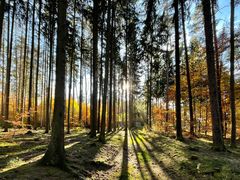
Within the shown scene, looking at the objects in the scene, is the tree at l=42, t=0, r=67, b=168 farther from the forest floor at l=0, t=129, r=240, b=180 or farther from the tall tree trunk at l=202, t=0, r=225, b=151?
the tall tree trunk at l=202, t=0, r=225, b=151

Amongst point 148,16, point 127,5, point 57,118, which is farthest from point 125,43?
point 57,118

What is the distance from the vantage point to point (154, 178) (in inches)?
254

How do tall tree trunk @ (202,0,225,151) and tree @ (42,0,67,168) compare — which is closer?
tree @ (42,0,67,168)

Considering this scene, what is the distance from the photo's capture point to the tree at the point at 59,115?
615 cm

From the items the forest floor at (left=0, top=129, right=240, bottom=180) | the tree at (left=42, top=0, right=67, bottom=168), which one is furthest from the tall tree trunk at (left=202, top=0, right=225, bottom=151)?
the tree at (left=42, top=0, right=67, bottom=168)

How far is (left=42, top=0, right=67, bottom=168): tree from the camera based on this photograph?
20.2 ft

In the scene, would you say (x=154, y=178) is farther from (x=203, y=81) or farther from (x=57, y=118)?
(x=203, y=81)

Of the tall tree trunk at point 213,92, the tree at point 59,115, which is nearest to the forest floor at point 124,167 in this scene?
the tree at point 59,115

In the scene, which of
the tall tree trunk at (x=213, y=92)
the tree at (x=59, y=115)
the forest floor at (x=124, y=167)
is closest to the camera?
the forest floor at (x=124, y=167)

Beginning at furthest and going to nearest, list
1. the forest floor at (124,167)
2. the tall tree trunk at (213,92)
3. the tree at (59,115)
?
1. the tall tree trunk at (213,92)
2. the tree at (59,115)
3. the forest floor at (124,167)

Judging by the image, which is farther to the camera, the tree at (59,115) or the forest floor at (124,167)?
the tree at (59,115)

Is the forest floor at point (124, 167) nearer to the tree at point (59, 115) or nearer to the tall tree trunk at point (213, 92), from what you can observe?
the tree at point (59, 115)

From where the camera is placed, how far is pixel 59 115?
6.35 m

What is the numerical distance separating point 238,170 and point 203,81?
1293cm
